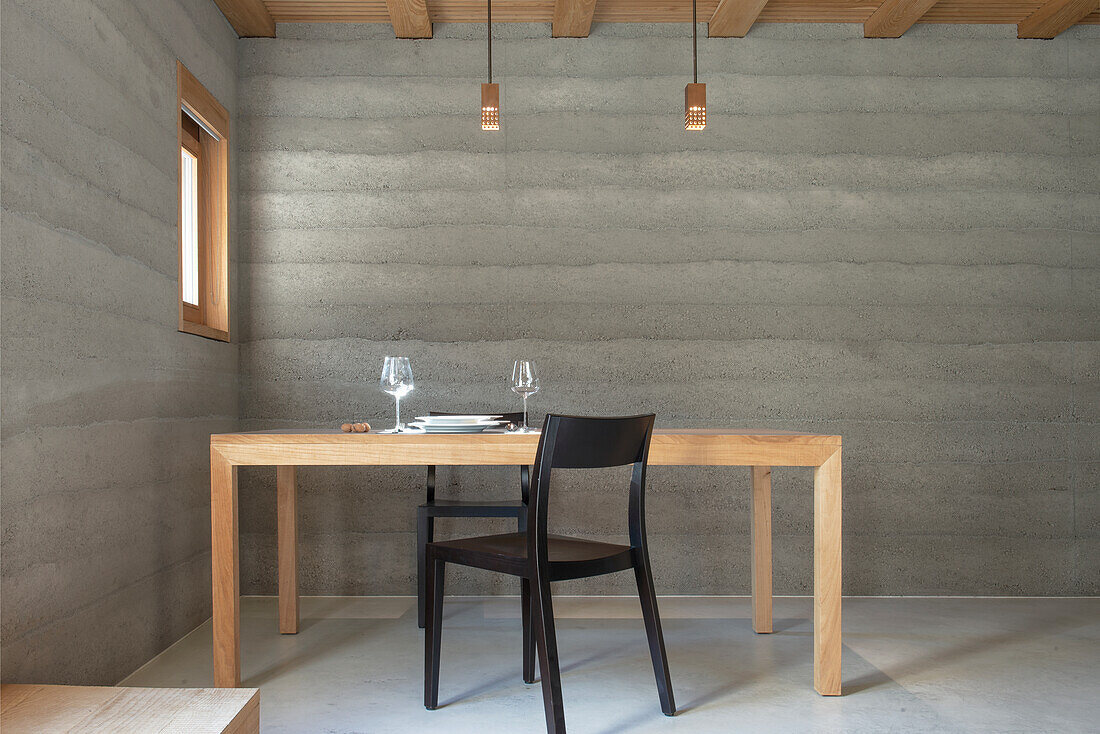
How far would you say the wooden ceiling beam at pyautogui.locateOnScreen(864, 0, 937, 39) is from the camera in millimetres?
3510

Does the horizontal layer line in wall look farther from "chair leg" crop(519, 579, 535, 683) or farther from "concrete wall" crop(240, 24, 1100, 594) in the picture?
"chair leg" crop(519, 579, 535, 683)

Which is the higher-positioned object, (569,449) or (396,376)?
(396,376)

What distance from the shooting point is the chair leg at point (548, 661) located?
1.94 metres

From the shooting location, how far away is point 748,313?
3738mm

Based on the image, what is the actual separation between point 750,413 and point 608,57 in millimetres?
1729

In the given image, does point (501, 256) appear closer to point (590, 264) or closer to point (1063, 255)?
point (590, 264)

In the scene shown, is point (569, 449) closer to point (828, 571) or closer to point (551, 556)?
point (551, 556)

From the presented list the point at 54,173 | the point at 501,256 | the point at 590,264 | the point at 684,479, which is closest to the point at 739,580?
the point at 684,479

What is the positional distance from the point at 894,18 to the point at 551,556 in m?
2.92

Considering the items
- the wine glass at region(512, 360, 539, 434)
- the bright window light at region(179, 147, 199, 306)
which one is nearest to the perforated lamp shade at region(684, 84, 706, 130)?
the wine glass at region(512, 360, 539, 434)

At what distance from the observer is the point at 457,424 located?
2.46 m

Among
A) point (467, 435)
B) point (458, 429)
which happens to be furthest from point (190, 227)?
point (467, 435)

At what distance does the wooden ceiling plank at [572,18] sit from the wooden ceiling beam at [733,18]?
54 cm

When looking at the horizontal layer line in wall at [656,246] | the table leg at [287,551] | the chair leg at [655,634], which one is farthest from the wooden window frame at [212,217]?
the chair leg at [655,634]
